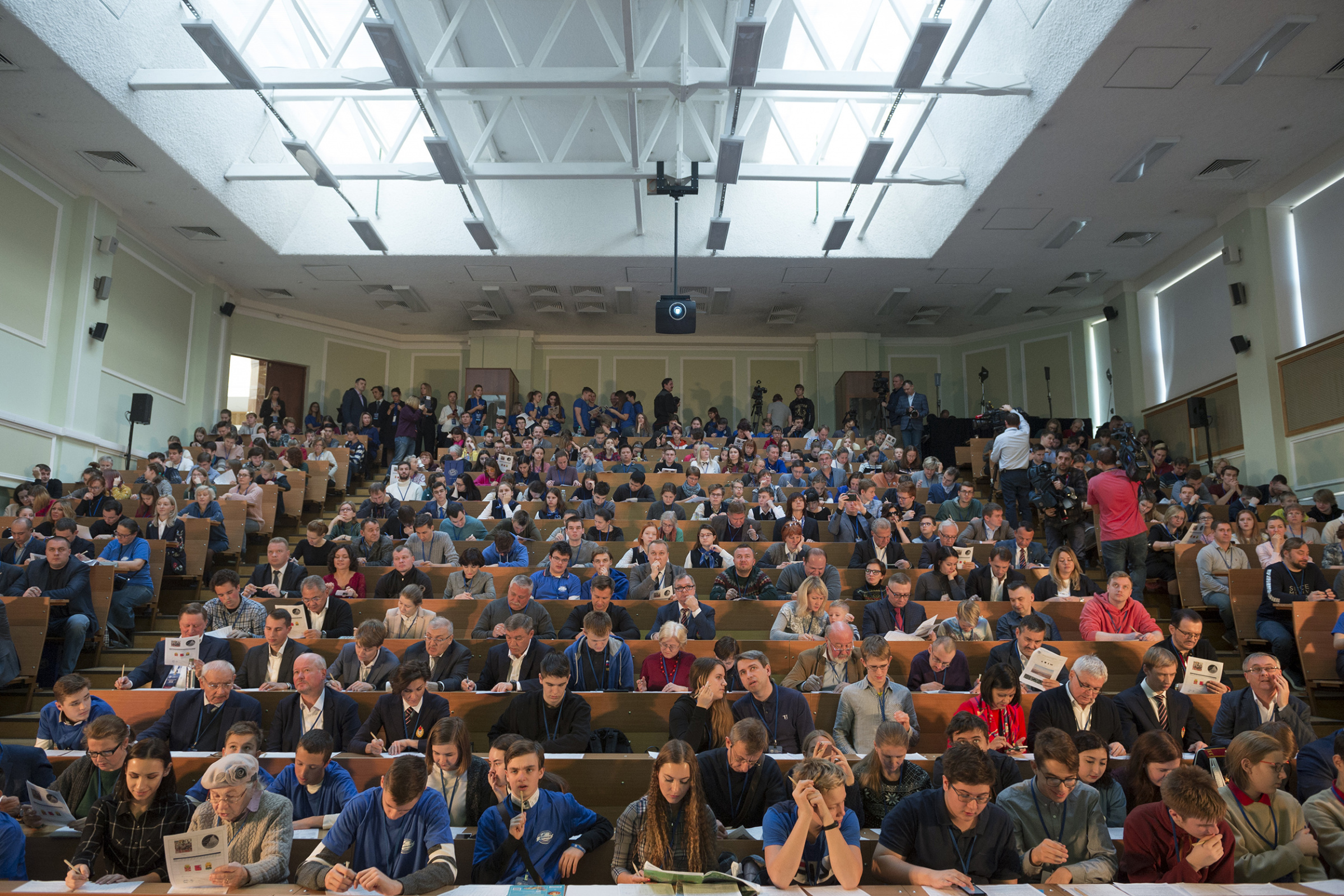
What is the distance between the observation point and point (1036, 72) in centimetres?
701

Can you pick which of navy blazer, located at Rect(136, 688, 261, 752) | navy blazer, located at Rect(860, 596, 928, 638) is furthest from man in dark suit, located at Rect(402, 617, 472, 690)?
navy blazer, located at Rect(860, 596, 928, 638)

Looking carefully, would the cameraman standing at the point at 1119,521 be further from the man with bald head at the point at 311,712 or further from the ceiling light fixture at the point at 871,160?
the man with bald head at the point at 311,712

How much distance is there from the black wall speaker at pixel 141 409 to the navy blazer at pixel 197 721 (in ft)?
20.3

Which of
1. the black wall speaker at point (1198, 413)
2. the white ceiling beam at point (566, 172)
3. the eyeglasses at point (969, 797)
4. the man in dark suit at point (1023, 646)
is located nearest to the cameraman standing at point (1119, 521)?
the man in dark suit at point (1023, 646)

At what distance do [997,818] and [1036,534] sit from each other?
6095 mm

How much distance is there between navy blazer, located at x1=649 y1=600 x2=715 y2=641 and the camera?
16.2ft

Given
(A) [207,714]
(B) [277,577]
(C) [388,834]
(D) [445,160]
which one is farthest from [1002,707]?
(D) [445,160]

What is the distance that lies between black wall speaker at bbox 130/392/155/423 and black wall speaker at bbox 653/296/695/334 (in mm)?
5358

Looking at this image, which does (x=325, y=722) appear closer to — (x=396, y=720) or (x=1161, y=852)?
(x=396, y=720)

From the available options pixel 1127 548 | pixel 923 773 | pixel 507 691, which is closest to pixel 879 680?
pixel 923 773

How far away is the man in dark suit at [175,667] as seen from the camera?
433 cm

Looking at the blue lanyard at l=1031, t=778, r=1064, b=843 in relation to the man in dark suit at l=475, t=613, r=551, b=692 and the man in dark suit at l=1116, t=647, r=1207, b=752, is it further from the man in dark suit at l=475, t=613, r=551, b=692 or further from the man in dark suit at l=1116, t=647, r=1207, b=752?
the man in dark suit at l=475, t=613, r=551, b=692

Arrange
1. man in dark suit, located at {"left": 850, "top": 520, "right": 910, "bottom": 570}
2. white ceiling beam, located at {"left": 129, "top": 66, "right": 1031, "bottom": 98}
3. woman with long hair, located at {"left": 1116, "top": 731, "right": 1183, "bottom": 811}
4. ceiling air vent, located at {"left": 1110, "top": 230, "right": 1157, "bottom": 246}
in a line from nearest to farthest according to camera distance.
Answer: woman with long hair, located at {"left": 1116, "top": 731, "right": 1183, "bottom": 811} → man in dark suit, located at {"left": 850, "top": 520, "right": 910, "bottom": 570} → white ceiling beam, located at {"left": 129, "top": 66, "right": 1031, "bottom": 98} → ceiling air vent, located at {"left": 1110, "top": 230, "right": 1157, "bottom": 246}

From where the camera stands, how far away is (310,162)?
8125 millimetres
